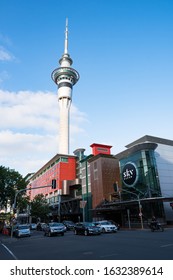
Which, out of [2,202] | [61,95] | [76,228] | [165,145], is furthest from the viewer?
[61,95]

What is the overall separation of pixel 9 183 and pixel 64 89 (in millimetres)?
70839

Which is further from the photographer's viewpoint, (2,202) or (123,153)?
(123,153)

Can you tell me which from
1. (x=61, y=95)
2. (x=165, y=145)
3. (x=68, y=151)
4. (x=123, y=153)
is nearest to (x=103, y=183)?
(x=123, y=153)

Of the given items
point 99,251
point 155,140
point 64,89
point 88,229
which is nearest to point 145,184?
point 155,140

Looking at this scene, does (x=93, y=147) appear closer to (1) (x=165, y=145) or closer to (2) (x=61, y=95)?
(1) (x=165, y=145)

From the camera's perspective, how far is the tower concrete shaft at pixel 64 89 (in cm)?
9875

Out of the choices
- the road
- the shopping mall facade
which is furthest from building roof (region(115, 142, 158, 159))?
the road

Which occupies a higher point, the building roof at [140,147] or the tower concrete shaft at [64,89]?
the tower concrete shaft at [64,89]

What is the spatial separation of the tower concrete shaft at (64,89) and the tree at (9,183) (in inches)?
1951

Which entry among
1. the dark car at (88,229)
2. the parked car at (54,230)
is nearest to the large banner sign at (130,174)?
the dark car at (88,229)

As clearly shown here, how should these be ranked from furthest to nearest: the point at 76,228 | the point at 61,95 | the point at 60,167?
the point at 61,95, the point at 60,167, the point at 76,228

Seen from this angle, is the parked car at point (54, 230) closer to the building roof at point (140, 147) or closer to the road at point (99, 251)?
the road at point (99, 251)

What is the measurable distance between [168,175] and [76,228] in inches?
1104
